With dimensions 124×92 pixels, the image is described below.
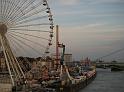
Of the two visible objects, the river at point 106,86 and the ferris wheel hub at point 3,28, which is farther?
the river at point 106,86

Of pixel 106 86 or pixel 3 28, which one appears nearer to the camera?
pixel 3 28

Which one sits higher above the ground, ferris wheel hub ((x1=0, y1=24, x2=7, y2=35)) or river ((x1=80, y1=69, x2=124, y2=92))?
ferris wheel hub ((x1=0, y1=24, x2=7, y2=35))

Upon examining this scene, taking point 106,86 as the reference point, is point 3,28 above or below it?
above

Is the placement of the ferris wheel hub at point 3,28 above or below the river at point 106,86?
above

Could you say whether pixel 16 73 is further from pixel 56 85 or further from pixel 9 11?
pixel 56 85

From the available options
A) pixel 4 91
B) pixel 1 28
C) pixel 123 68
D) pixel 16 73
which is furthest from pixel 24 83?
pixel 123 68

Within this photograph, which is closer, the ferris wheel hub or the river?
the ferris wheel hub

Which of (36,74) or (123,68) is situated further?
(123,68)

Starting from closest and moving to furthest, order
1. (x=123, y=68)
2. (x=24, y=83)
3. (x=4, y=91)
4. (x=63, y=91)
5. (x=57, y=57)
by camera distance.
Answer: (x=4, y=91) < (x=24, y=83) < (x=63, y=91) < (x=57, y=57) < (x=123, y=68)

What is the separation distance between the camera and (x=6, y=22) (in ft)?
A: 91.2

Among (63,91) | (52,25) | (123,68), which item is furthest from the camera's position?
(123,68)

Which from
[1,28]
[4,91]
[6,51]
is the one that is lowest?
[4,91]

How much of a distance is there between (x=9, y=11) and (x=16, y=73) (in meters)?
5.99

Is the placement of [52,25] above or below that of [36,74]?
above
